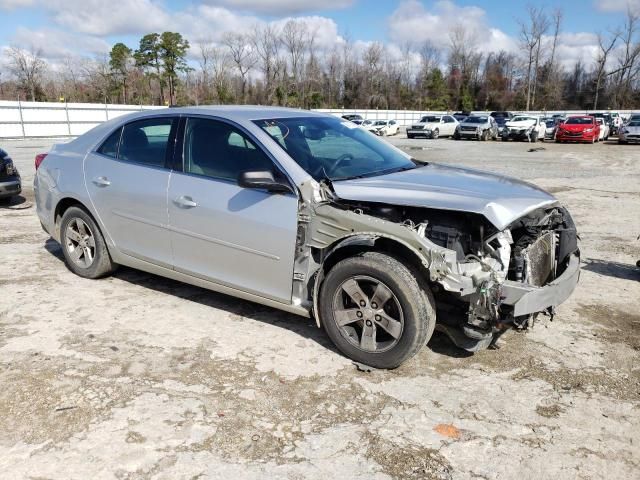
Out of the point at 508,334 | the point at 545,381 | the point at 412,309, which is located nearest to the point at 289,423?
the point at 412,309

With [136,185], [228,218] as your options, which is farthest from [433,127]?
[228,218]

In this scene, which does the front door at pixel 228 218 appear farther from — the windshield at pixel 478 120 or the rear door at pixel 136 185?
the windshield at pixel 478 120

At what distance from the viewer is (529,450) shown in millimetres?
2820

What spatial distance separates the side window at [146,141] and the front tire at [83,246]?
810 mm

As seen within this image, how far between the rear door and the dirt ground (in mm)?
562

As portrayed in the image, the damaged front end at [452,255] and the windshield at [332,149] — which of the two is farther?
the windshield at [332,149]

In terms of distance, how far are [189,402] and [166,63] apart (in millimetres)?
67902

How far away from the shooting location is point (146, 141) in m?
4.73

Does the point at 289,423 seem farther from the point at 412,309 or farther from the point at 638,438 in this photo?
the point at 638,438

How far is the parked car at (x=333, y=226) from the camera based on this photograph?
343 centimetres

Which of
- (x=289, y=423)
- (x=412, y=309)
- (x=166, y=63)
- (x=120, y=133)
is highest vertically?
(x=166, y=63)

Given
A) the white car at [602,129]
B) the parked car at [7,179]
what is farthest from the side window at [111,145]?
the white car at [602,129]

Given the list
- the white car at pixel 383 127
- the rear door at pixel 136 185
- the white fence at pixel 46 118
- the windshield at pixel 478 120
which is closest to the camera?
the rear door at pixel 136 185

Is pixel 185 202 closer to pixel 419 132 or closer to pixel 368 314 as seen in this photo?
pixel 368 314
